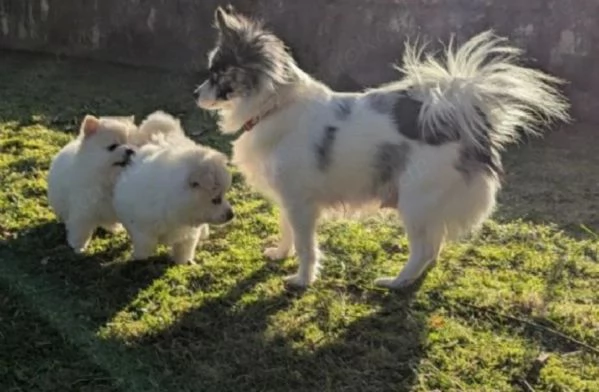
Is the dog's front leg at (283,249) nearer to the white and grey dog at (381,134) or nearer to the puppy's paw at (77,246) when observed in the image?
the white and grey dog at (381,134)

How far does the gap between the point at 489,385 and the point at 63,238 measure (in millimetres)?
2642

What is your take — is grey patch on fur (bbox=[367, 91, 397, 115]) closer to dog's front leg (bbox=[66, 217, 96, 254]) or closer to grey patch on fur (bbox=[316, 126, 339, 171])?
grey patch on fur (bbox=[316, 126, 339, 171])

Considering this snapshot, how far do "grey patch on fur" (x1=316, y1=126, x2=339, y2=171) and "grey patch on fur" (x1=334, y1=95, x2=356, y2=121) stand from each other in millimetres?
81

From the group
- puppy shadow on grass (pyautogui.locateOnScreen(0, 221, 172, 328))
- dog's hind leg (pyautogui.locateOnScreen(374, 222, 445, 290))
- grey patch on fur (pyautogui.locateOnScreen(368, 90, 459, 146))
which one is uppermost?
grey patch on fur (pyautogui.locateOnScreen(368, 90, 459, 146))

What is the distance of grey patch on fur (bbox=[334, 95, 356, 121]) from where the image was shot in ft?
14.3

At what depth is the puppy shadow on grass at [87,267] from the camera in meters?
4.32

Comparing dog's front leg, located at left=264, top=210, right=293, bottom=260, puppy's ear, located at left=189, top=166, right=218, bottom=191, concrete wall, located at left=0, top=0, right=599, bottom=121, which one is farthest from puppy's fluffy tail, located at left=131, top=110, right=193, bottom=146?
concrete wall, located at left=0, top=0, right=599, bottom=121

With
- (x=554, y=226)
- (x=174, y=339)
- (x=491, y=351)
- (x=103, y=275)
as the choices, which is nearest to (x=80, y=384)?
(x=174, y=339)

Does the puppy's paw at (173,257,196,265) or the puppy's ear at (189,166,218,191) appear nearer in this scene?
the puppy's ear at (189,166,218,191)

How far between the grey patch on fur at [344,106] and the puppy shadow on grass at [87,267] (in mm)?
1288

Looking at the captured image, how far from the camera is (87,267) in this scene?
183 inches

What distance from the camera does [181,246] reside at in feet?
15.3

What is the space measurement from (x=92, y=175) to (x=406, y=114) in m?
1.75

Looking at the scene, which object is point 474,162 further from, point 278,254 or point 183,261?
point 183,261
